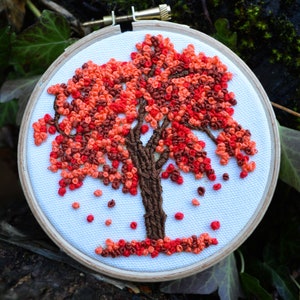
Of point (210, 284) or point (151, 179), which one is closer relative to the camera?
point (151, 179)

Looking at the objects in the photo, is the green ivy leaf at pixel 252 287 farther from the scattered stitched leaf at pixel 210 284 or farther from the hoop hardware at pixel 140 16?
the hoop hardware at pixel 140 16

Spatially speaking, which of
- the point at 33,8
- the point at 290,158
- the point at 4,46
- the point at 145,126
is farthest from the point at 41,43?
the point at 290,158

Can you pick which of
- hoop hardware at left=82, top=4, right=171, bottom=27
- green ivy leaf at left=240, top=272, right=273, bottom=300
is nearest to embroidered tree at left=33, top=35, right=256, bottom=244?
hoop hardware at left=82, top=4, right=171, bottom=27

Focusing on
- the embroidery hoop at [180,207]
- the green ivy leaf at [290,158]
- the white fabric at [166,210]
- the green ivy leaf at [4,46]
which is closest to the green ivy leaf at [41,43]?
the green ivy leaf at [4,46]

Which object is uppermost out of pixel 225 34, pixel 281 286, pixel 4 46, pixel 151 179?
pixel 225 34

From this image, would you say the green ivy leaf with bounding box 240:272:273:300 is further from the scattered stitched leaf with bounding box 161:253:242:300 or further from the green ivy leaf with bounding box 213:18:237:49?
the green ivy leaf with bounding box 213:18:237:49

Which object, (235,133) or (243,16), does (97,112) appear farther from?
(243,16)

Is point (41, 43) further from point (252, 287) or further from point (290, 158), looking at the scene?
point (252, 287)
